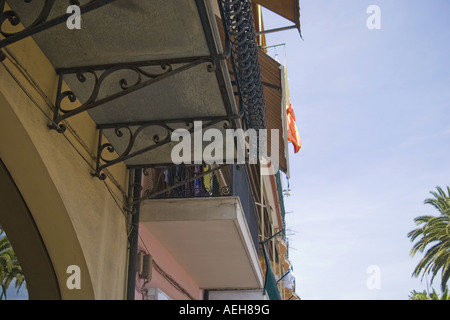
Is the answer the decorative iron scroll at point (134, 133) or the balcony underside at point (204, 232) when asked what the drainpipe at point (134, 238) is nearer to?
the balcony underside at point (204, 232)

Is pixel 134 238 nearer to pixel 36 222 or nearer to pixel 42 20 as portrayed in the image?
pixel 36 222

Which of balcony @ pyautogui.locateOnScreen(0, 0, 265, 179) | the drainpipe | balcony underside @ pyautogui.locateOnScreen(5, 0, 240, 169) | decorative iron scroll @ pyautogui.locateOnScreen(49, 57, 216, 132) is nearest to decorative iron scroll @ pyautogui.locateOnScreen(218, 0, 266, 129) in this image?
balcony @ pyautogui.locateOnScreen(0, 0, 265, 179)

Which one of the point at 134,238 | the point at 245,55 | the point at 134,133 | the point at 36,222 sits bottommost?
the point at 36,222

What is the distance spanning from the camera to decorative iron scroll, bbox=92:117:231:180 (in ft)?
13.4

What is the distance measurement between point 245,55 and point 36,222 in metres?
1.83

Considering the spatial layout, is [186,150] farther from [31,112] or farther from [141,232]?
[31,112]

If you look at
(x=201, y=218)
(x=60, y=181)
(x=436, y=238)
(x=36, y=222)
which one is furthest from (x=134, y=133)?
(x=436, y=238)

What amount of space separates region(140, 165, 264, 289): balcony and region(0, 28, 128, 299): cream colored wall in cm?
69

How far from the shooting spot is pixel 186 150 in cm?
462

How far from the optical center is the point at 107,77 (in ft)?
12.1

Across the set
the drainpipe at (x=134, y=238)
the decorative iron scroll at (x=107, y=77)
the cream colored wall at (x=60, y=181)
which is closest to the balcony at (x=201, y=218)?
the drainpipe at (x=134, y=238)

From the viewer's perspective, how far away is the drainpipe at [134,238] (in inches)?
183

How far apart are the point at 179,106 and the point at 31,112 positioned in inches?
43.1

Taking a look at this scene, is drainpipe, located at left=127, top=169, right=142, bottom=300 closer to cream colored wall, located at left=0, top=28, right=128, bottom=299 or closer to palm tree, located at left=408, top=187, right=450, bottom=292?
cream colored wall, located at left=0, top=28, right=128, bottom=299
